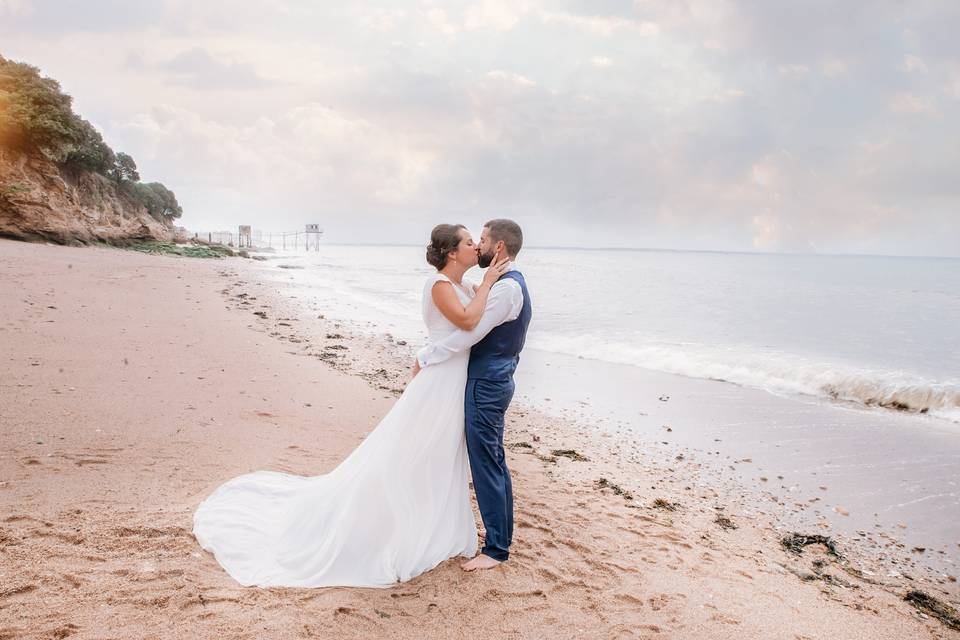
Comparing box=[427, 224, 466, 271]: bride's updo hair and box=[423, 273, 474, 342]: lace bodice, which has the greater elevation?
box=[427, 224, 466, 271]: bride's updo hair

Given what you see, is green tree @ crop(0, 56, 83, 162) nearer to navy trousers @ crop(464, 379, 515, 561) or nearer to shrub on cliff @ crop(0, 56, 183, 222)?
shrub on cliff @ crop(0, 56, 183, 222)

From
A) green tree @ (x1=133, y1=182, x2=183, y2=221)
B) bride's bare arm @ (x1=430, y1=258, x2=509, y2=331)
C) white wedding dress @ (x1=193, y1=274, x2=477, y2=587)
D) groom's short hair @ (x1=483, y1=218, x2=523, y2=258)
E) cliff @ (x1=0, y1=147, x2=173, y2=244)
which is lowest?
white wedding dress @ (x1=193, y1=274, x2=477, y2=587)

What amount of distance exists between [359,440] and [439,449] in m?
2.77

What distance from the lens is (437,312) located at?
3689 millimetres

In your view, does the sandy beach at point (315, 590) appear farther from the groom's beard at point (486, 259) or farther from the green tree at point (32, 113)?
the green tree at point (32, 113)

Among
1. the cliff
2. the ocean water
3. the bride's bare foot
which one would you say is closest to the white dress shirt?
the bride's bare foot

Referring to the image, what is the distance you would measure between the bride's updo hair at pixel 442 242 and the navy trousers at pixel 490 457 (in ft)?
2.81

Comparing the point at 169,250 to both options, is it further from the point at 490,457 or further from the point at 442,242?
the point at 490,457

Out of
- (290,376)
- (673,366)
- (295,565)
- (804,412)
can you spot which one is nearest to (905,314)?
(673,366)

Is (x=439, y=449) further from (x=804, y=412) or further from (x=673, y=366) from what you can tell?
(x=673, y=366)

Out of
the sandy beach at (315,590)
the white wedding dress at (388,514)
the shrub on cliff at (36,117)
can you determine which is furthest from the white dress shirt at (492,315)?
the shrub on cliff at (36,117)

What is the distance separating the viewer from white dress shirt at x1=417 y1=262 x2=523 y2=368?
11.4 feet

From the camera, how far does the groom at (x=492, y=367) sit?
3.57m

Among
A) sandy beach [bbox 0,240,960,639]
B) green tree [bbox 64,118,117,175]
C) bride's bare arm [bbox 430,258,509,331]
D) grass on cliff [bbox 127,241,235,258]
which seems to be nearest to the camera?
sandy beach [bbox 0,240,960,639]
